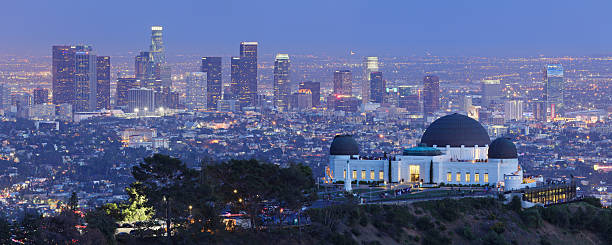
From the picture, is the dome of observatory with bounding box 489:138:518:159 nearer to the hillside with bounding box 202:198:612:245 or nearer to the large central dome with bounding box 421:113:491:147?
the large central dome with bounding box 421:113:491:147

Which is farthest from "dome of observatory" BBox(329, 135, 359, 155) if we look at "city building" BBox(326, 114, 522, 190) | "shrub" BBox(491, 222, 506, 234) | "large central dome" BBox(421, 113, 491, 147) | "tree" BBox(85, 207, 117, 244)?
"tree" BBox(85, 207, 117, 244)

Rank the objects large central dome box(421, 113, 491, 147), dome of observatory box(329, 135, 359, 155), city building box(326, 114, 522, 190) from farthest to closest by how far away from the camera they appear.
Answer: dome of observatory box(329, 135, 359, 155), large central dome box(421, 113, 491, 147), city building box(326, 114, 522, 190)

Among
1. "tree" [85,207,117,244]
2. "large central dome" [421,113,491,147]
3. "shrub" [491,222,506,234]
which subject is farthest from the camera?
"large central dome" [421,113,491,147]

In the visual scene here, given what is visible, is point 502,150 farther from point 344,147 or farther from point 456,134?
point 344,147

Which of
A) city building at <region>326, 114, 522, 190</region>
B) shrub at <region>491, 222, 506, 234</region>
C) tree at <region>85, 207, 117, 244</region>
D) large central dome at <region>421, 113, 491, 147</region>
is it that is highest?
large central dome at <region>421, 113, 491, 147</region>

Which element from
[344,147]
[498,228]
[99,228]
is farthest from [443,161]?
[99,228]

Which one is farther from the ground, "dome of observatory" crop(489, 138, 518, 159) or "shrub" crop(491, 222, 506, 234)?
"dome of observatory" crop(489, 138, 518, 159)

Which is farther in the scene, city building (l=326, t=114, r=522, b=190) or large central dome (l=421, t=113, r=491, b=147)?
large central dome (l=421, t=113, r=491, b=147)
